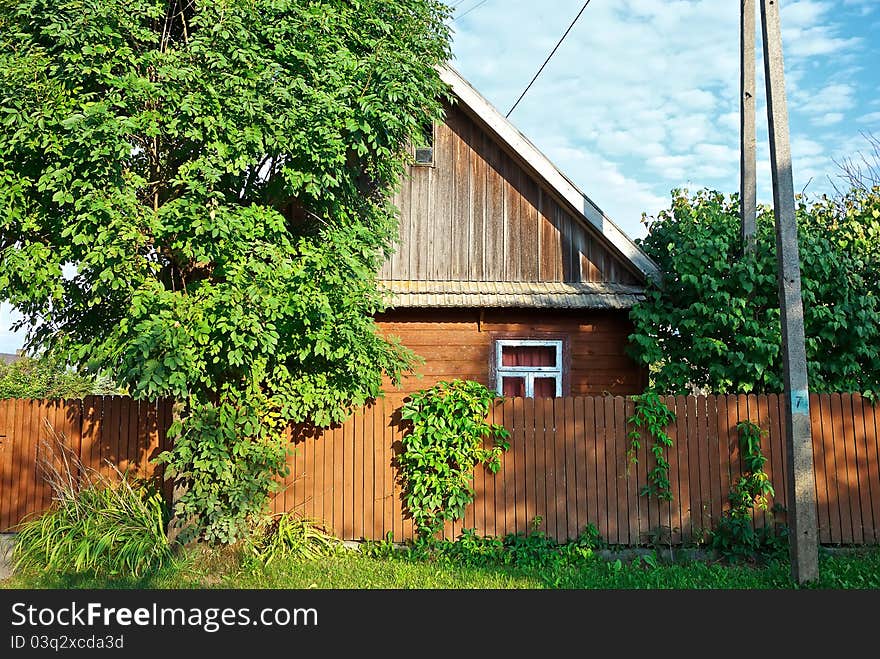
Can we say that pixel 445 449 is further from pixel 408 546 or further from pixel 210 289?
pixel 210 289

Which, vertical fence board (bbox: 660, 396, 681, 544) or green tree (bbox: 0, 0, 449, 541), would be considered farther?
vertical fence board (bbox: 660, 396, 681, 544)

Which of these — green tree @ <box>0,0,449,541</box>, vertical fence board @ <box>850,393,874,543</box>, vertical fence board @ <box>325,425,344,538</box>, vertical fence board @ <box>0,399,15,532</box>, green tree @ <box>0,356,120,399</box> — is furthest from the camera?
green tree @ <box>0,356,120,399</box>

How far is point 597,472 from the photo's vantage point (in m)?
8.18

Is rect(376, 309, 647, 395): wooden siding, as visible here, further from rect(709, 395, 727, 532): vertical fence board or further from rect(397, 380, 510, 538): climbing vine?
rect(709, 395, 727, 532): vertical fence board

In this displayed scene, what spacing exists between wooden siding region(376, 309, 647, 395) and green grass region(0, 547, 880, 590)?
3.30 meters

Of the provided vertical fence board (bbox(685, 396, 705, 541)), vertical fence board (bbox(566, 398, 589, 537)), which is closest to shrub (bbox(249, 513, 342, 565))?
vertical fence board (bbox(566, 398, 589, 537))

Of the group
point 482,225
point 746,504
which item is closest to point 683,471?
point 746,504

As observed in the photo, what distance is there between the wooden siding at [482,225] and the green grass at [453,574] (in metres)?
4.66

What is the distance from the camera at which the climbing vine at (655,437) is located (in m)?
8.05

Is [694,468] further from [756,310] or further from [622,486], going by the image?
Answer: [756,310]

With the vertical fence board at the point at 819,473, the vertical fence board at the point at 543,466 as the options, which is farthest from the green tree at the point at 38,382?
the vertical fence board at the point at 819,473

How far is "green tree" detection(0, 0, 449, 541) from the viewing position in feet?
21.7

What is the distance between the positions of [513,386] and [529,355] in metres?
0.56

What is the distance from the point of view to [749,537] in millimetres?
7758
